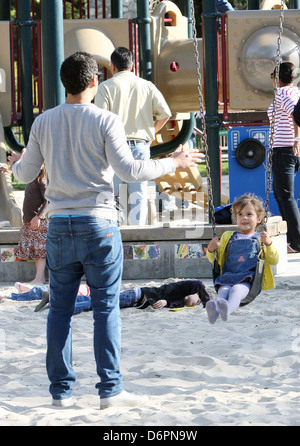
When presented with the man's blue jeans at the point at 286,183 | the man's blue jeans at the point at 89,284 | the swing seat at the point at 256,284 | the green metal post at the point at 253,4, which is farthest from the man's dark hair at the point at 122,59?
the green metal post at the point at 253,4

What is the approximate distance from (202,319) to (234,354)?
1.04 metres

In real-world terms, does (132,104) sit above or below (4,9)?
below

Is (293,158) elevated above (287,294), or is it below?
above

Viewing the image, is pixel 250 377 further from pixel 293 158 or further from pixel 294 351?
pixel 293 158

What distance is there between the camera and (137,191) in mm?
7590

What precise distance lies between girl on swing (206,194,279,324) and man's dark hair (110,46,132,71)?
2.03 meters

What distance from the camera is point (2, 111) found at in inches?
388

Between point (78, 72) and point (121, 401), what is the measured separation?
4.70 ft

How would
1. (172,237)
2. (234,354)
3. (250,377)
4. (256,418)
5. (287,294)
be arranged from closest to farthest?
1. (256,418)
2. (250,377)
3. (234,354)
4. (287,294)
5. (172,237)

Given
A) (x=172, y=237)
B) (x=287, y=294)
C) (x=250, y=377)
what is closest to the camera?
(x=250, y=377)

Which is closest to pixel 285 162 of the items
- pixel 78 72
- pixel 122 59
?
pixel 122 59

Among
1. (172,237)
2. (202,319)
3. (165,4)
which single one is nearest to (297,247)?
(172,237)

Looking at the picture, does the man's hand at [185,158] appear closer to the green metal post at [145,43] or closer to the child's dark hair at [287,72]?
the child's dark hair at [287,72]

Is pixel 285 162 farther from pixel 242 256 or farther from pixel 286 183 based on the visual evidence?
pixel 242 256
